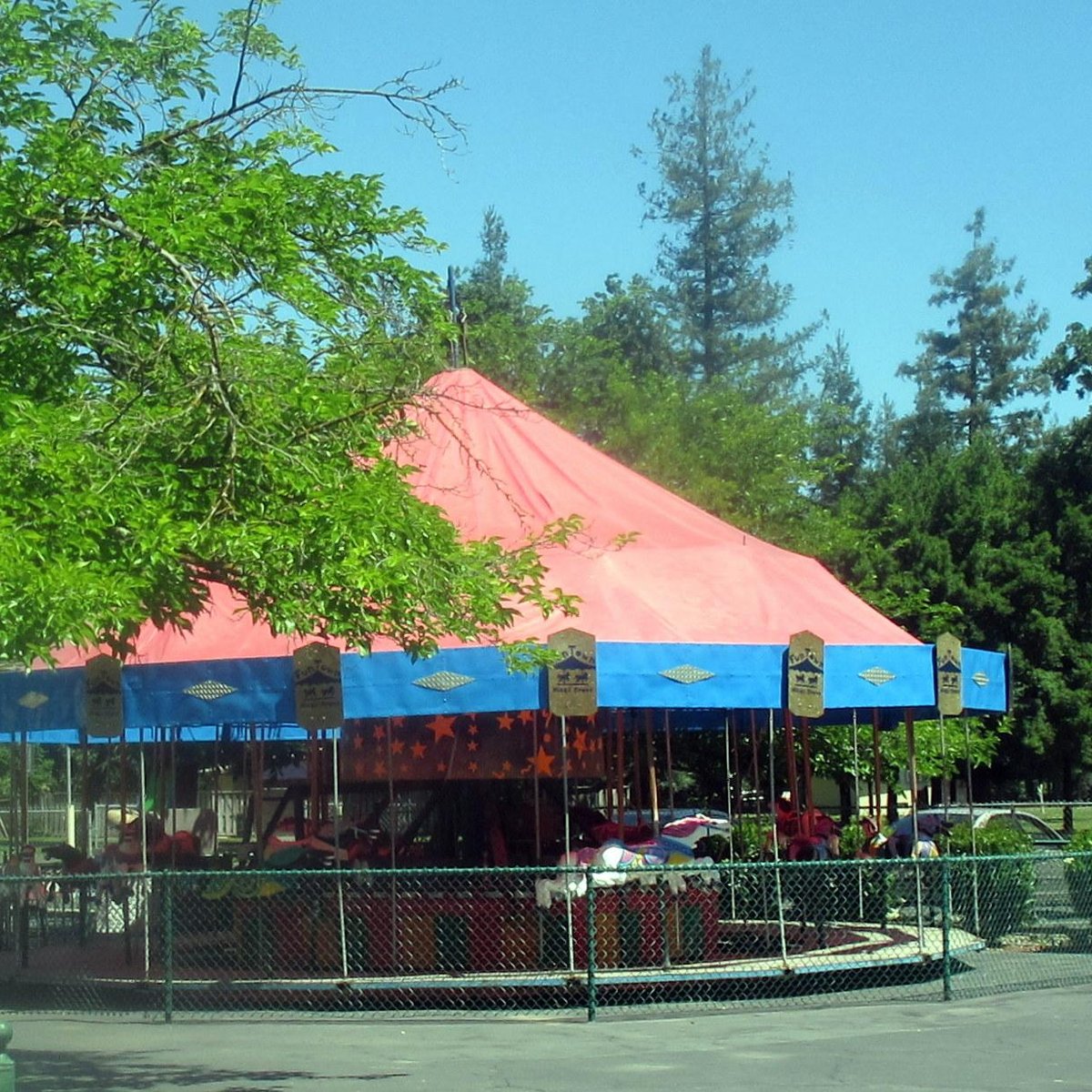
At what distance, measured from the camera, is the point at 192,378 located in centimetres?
1048

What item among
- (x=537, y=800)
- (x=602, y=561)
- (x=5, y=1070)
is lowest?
(x=5, y=1070)

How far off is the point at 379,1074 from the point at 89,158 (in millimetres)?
6071

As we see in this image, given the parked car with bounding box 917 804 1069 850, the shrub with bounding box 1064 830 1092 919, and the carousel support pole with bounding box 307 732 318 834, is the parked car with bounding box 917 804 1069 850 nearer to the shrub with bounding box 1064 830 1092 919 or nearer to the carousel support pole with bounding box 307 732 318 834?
→ the shrub with bounding box 1064 830 1092 919

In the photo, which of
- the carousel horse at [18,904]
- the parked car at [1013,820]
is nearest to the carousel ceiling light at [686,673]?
the carousel horse at [18,904]

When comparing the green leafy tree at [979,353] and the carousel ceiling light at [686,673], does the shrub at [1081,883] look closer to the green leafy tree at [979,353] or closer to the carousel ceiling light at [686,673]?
the carousel ceiling light at [686,673]

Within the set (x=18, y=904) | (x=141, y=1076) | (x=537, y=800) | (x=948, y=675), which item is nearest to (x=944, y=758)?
(x=948, y=675)

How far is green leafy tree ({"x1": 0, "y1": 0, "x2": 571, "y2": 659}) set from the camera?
995 centimetres

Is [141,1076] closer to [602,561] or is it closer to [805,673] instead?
[805,673]

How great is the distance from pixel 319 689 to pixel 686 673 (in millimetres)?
2993

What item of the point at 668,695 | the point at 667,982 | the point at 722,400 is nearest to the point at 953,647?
the point at 668,695

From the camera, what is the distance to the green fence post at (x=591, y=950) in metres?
13.2

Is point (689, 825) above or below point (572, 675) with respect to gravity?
below

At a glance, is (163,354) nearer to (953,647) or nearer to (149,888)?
(149,888)

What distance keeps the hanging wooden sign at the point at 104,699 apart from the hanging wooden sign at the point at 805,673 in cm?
561
